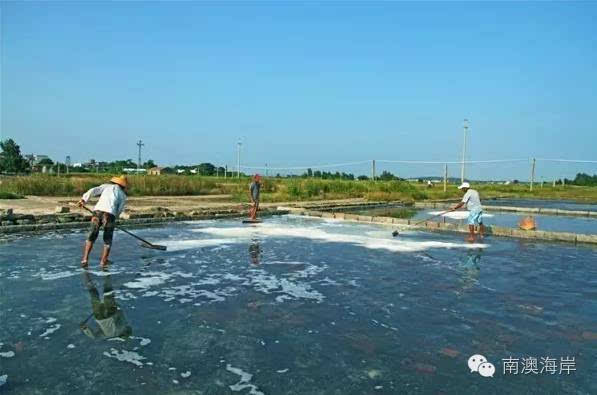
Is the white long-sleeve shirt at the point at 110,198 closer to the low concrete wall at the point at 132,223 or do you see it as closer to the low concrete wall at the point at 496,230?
the low concrete wall at the point at 132,223

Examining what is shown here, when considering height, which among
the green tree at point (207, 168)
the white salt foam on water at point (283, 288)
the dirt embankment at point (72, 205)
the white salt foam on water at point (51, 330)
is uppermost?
the green tree at point (207, 168)

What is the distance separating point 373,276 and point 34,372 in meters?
4.29

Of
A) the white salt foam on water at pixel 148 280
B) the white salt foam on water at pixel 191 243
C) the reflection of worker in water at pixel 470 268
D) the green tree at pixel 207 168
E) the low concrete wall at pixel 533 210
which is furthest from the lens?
the green tree at pixel 207 168

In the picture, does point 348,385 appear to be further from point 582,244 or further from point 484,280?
point 582,244

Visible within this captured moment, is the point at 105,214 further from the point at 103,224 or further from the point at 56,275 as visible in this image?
the point at 56,275

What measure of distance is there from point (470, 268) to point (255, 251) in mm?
3492

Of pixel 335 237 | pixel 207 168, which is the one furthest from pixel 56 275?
pixel 207 168

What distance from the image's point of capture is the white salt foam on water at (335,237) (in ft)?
30.4

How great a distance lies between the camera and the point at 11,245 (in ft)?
26.3

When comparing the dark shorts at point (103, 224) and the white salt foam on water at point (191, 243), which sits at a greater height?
the dark shorts at point (103, 224)

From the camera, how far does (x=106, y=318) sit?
438 centimetres

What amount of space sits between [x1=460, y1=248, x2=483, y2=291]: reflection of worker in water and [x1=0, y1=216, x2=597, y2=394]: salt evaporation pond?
5 centimetres
